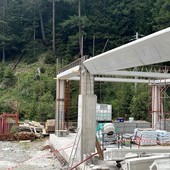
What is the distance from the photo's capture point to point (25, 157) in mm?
17156

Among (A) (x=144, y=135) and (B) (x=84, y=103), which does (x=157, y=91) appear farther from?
(B) (x=84, y=103)

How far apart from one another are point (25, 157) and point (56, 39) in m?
30.7

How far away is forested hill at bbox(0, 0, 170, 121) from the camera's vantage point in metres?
32.8

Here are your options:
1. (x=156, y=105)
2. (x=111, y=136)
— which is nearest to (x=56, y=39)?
(x=156, y=105)

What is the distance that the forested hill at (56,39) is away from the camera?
3278cm

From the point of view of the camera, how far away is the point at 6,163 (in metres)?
15.5

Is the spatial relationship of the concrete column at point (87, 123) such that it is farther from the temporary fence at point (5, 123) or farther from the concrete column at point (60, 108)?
the temporary fence at point (5, 123)

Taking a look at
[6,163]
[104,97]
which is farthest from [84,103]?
[104,97]

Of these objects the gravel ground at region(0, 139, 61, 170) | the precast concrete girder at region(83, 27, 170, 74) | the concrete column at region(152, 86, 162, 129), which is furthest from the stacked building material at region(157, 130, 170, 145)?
the concrete column at region(152, 86, 162, 129)

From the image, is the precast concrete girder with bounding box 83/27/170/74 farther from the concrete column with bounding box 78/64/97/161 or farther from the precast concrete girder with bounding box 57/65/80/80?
the precast concrete girder with bounding box 57/65/80/80

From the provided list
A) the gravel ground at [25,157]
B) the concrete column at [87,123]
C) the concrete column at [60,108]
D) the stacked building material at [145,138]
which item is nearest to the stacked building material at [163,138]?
the stacked building material at [145,138]

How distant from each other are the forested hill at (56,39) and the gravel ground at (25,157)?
1008 centimetres

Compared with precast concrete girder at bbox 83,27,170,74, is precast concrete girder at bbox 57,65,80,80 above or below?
above

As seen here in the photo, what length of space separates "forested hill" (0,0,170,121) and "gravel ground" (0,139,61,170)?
10.1 metres
